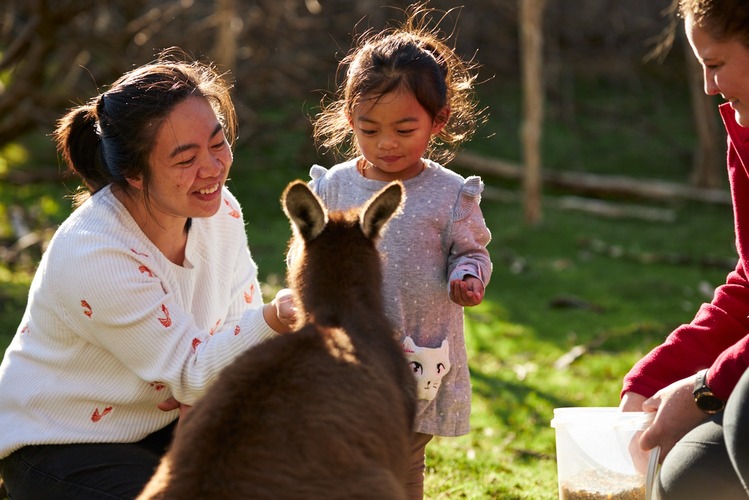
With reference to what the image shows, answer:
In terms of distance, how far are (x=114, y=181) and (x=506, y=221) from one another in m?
9.32

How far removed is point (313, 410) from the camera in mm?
2389

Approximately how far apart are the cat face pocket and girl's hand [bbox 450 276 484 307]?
0.22 metres

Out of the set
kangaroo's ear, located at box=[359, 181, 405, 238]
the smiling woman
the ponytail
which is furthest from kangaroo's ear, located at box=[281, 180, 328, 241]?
the ponytail

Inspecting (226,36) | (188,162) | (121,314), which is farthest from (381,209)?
(226,36)

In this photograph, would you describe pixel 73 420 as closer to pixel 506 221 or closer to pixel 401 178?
pixel 401 178

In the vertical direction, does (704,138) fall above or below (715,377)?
above

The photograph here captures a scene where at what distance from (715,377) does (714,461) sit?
0.79ft

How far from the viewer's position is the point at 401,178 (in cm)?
340

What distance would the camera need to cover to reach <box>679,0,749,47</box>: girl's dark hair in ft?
8.54

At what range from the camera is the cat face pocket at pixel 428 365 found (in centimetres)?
317

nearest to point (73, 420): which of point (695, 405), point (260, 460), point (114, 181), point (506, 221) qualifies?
point (114, 181)

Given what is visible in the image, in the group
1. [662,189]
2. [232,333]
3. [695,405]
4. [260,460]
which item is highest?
[662,189]

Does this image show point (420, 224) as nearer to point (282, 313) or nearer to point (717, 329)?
point (282, 313)

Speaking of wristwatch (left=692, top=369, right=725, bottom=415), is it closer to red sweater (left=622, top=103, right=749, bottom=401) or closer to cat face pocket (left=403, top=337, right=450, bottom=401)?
red sweater (left=622, top=103, right=749, bottom=401)
